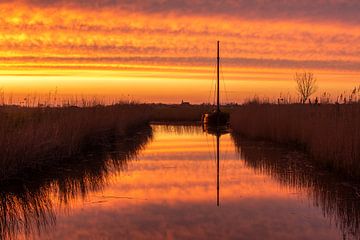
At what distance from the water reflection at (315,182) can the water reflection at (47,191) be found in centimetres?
345

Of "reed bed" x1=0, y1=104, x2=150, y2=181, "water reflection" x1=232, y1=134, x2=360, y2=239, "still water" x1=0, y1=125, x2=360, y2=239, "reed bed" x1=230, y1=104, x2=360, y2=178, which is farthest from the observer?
"reed bed" x1=230, y1=104, x2=360, y2=178

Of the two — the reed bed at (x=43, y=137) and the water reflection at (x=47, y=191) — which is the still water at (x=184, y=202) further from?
the reed bed at (x=43, y=137)

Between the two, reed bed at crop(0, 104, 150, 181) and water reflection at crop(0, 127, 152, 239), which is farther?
reed bed at crop(0, 104, 150, 181)

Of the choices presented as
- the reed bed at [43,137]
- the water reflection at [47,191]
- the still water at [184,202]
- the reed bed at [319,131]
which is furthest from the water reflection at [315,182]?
the reed bed at [43,137]

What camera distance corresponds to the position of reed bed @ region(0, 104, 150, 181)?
895cm

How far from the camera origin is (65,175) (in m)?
9.67

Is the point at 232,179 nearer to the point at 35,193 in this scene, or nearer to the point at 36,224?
the point at 35,193

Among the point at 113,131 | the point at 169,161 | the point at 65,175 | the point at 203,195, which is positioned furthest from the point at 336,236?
the point at 113,131

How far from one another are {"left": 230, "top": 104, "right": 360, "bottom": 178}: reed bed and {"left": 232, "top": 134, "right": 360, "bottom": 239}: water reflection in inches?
14.1

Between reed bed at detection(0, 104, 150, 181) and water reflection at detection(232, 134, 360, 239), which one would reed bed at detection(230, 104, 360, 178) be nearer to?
water reflection at detection(232, 134, 360, 239)

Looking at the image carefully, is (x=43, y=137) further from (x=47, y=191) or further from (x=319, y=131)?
(x=319, y=131)

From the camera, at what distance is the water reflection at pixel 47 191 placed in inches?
238

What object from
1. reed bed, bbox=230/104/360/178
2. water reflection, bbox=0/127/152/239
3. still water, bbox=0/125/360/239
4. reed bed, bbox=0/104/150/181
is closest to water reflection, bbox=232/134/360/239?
still water, bbox=0/125/360/239

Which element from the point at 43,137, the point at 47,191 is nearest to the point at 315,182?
the point at 47,191
